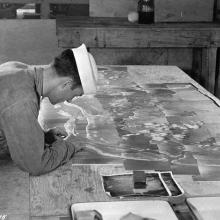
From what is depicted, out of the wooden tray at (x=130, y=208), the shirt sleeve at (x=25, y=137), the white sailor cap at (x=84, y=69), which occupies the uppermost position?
the white sailor cap at (x=84, y=69)

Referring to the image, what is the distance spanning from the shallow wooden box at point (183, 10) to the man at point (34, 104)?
11.8 feet

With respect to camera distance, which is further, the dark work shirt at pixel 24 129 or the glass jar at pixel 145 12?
the glass jar at pixel 145 12

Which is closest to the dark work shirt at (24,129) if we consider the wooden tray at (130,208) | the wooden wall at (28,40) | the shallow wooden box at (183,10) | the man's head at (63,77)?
the man's head at (63,77)

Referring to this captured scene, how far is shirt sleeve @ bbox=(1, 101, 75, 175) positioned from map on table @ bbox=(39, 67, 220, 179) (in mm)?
242

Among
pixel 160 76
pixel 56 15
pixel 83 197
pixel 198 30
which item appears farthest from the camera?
pixel 56 15

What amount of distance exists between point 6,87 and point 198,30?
3259 mm

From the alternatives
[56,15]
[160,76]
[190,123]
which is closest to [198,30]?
[160,76]

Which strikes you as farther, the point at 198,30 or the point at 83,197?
the point at 198,30

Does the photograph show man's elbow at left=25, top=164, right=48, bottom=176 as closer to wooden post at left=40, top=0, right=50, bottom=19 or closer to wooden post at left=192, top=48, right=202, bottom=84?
wooden post at left=192, top=48, right=202, bottom=84

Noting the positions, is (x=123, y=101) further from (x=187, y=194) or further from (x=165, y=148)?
(x=187, y=194)

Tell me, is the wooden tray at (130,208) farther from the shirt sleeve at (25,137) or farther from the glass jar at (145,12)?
the glass jar at (145,12)

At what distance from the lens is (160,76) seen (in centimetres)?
405

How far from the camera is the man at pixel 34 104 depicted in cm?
211

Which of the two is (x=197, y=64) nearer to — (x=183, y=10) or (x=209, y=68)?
(x=209, y=68)
